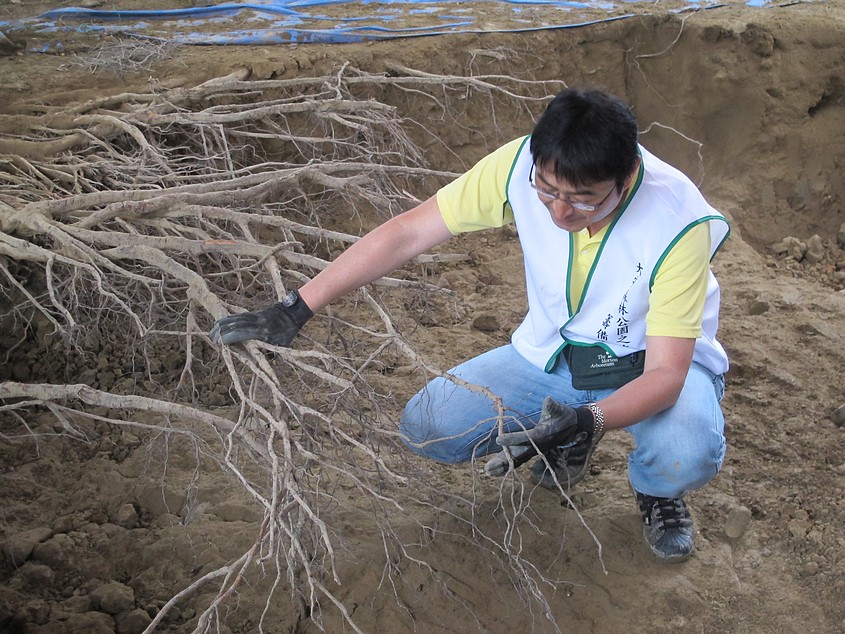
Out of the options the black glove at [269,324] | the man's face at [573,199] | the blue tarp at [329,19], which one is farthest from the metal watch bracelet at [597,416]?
the blue tarp at [329,19]

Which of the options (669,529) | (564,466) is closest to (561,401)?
(564,466)

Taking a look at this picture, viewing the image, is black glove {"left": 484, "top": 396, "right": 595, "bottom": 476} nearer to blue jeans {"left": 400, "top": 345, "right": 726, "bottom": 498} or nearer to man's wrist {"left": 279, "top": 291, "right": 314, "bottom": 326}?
blue jeans {"left": 400, "top": 345, "right": 726, "bottom": 498}

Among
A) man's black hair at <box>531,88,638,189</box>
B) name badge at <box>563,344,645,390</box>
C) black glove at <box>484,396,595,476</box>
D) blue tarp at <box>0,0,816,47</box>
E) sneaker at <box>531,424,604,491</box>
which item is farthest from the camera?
blue tarp at <box>0,0,816,47</box>

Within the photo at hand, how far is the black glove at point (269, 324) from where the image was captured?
70.5 inches

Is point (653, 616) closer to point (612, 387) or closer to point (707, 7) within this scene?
point (612, 387)

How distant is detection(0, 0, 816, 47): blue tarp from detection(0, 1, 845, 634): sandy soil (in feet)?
0.47

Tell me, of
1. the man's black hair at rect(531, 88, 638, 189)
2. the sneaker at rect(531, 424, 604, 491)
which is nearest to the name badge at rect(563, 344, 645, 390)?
the sneaker at rect(531, 424, 604, 491)

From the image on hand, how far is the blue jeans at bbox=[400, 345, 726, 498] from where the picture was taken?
6.61ft

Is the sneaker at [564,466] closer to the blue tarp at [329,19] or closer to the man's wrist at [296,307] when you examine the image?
the man's wrist at [296,307]

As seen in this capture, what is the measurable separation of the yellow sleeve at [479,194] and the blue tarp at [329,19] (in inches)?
79.3

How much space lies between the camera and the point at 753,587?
2137 millimetres

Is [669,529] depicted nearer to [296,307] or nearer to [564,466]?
[564,466]

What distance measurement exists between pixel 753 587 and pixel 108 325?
215cm

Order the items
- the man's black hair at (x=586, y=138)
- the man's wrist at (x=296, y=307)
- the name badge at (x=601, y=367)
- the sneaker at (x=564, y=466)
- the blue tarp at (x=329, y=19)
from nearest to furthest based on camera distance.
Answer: the man's black hair at (x=586, y=138), the man's wrist at (x=296, y=307), the name badge at (x=601, y=367), the sneaker at (x=564, y=466), the blue tarp at (x=329, y=19)
